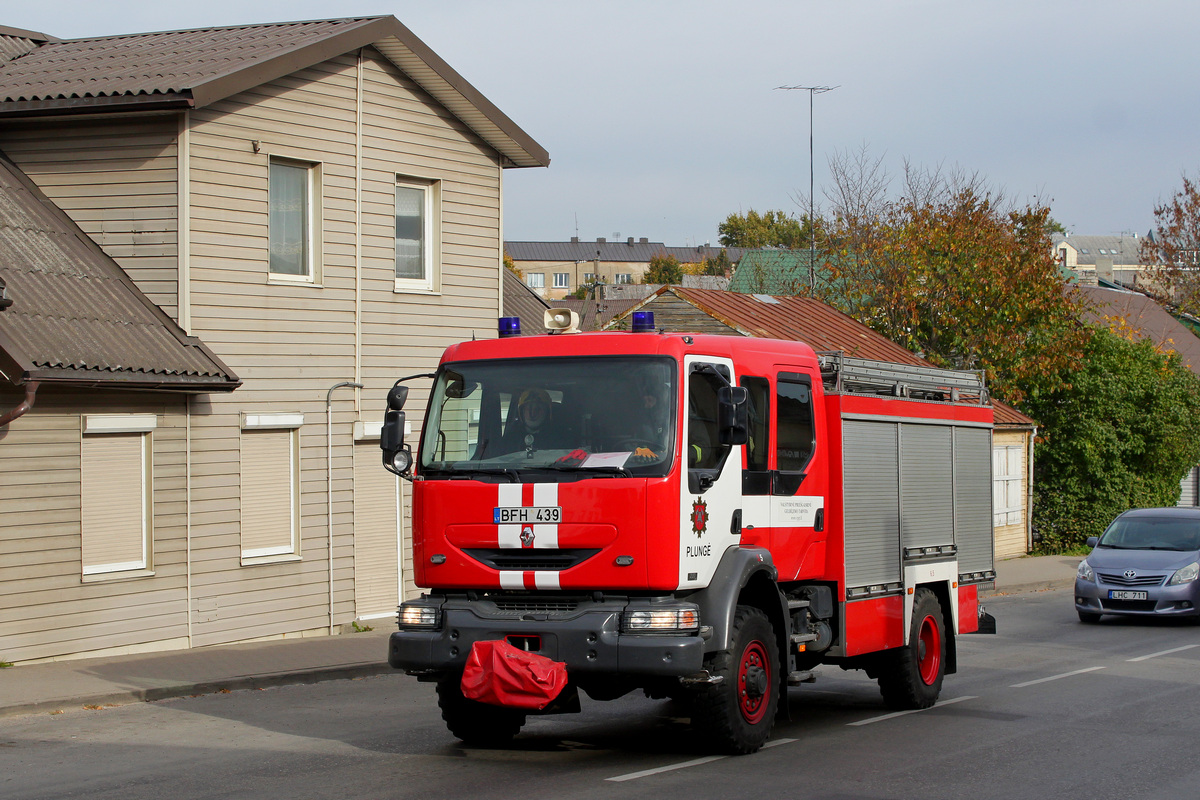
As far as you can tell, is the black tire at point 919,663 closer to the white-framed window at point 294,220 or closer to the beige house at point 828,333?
the white-framed window at point 294,220

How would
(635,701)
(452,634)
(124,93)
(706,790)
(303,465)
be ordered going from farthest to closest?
1. (303,465)
2. (124,93)
3. (635,701)
4. (452,634)
5. (706,790)

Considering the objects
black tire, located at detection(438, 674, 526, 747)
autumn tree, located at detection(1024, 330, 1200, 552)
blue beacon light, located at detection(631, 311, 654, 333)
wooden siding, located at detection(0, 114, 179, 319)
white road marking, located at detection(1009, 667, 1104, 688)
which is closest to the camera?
blue beacon light, located at detection(631, 311, 654, 333)

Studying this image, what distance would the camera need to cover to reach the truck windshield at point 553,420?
8.34 m

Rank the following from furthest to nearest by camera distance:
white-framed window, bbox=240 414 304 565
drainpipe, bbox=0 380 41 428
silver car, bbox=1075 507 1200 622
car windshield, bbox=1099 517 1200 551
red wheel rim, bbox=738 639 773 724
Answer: car windshield, bbox=1099 517 1200 551 < silver car, bbox=1075 507 1200 622 < white-framed window, bbox=240 414 304 565 < drainpipe, bbox=0 380 41 428 < red wheel rim, bbox=738 639 773 724

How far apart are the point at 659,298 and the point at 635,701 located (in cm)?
1473

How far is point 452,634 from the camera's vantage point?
8.38 meters

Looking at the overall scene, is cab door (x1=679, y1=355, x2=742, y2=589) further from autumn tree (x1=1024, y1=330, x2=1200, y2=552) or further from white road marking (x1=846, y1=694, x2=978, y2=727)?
autumn tree (x1=1024, y1=330, x2=1200, y2=552)

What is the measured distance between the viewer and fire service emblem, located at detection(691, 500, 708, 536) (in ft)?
27.3

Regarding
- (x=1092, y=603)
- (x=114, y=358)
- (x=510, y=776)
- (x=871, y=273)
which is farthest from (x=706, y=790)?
(x=871, y=273)

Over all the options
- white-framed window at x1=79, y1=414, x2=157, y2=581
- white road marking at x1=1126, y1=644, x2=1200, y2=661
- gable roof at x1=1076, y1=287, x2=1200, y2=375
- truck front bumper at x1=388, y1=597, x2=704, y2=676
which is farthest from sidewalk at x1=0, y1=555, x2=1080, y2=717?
gable roof at x1=1076, y1=287, x2=1200, y2=375

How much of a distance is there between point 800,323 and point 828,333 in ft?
2.02

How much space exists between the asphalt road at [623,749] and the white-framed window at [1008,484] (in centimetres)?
1573

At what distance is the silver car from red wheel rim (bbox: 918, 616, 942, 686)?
784 centimetres

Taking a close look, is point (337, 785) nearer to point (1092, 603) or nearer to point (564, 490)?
point (564, 490)
